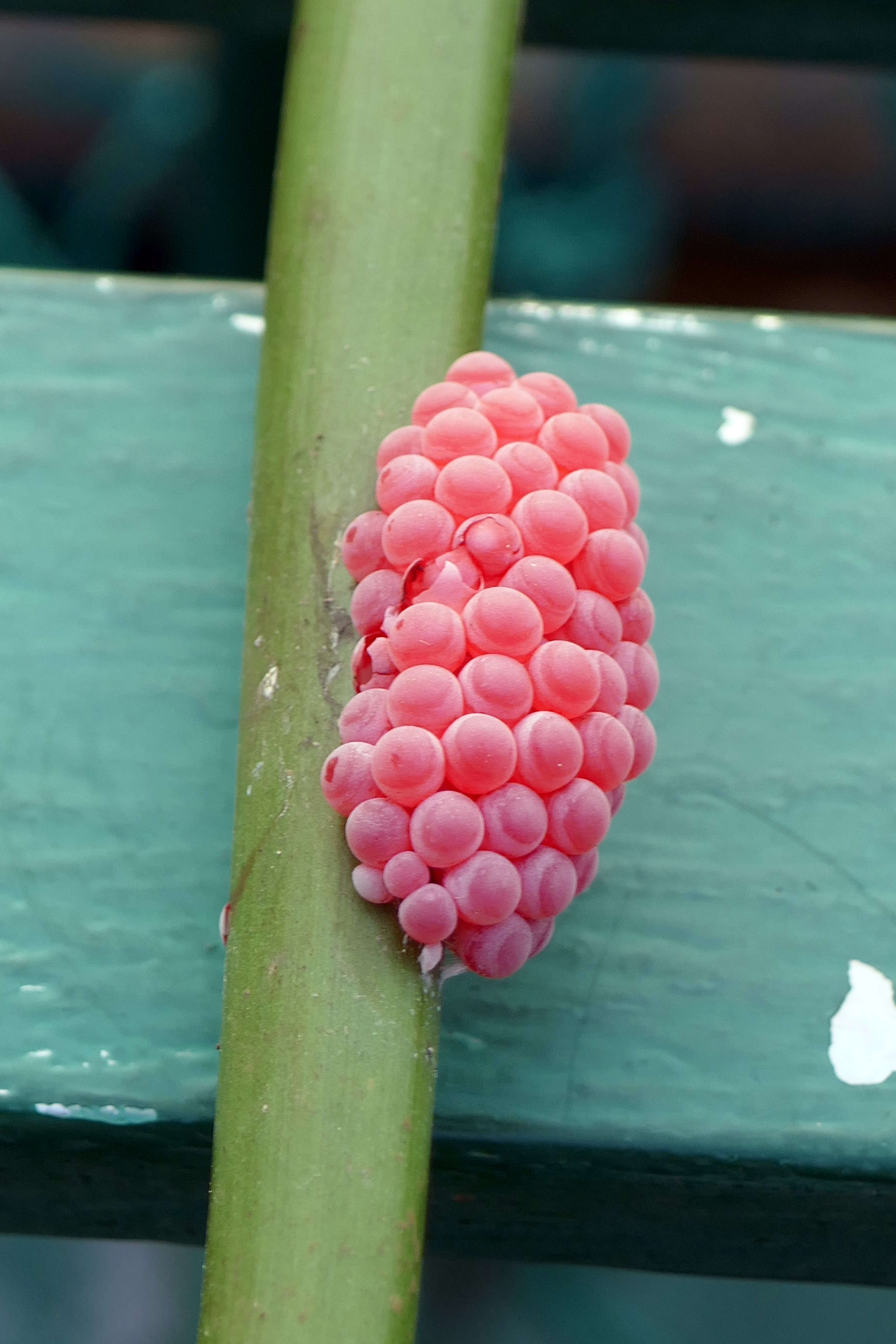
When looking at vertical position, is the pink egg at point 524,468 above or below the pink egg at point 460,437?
below

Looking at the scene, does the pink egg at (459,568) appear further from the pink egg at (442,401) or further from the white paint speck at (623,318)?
the white paint speck at (623,318)

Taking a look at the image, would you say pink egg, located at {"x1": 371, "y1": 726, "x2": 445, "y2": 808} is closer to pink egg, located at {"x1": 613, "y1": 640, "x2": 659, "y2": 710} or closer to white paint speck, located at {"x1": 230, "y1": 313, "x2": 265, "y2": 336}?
pink egg, located at {"x1": 613, "y1": 640, "x2": 659, "y2": 710}

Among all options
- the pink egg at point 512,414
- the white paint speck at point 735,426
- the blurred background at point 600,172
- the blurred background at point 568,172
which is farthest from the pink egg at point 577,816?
the blurred background at point 600,172

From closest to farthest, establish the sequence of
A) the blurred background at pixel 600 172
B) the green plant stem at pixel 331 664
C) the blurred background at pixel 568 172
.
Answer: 1. the green plant stem at pixel 331 664
2. the blurred background at pixel 568 172
3. the blurred background at pixel 600 172

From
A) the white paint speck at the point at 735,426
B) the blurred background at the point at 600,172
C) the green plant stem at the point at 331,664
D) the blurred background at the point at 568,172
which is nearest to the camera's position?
the green plant stem at the point at 331,664

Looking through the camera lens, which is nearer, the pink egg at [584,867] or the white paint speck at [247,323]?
the pink egg at [584,867]

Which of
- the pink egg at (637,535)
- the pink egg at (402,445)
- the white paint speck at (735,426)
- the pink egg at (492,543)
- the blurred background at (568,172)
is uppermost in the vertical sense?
the blurred background at (568,172)
